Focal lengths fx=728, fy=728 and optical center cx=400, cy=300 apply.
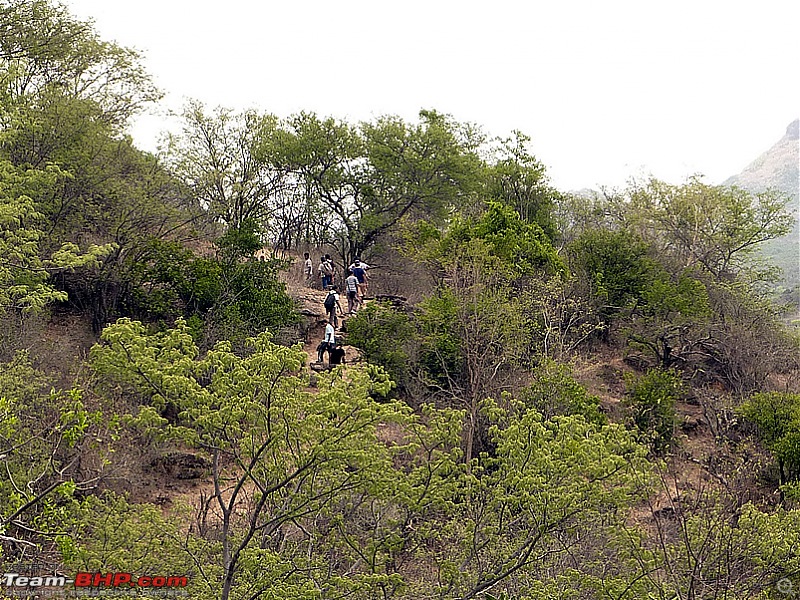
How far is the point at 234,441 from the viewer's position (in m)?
8.80

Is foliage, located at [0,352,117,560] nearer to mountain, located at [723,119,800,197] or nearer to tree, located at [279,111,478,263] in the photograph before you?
tree, located at [279,111,478,263]

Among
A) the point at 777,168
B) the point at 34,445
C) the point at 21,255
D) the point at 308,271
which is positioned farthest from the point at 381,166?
the point at 777,168

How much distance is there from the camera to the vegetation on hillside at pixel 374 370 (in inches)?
333

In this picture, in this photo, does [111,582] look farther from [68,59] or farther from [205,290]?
[68,59]

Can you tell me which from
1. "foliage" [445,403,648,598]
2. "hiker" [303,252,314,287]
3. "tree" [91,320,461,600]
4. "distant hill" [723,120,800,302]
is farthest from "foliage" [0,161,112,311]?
"distant hill" [723,120,800,302]

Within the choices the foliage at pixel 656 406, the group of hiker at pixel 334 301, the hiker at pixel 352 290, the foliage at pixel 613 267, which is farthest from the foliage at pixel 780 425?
the hiker at pixel 352 290

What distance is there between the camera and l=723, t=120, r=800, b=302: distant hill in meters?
64.9

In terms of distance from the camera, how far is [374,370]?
27.6 ft

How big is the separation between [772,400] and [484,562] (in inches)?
406

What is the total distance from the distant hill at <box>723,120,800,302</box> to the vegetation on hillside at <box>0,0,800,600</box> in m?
38.5

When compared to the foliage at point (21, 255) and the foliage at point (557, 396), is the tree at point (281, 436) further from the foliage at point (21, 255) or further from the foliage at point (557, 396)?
the foliage at point (557, 396)

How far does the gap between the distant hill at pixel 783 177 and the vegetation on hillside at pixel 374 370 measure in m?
38.5

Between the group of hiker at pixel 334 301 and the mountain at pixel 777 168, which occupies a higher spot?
the mountain at pixel 777 168

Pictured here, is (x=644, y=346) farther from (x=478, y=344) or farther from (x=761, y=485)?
(x=478, y=344)
